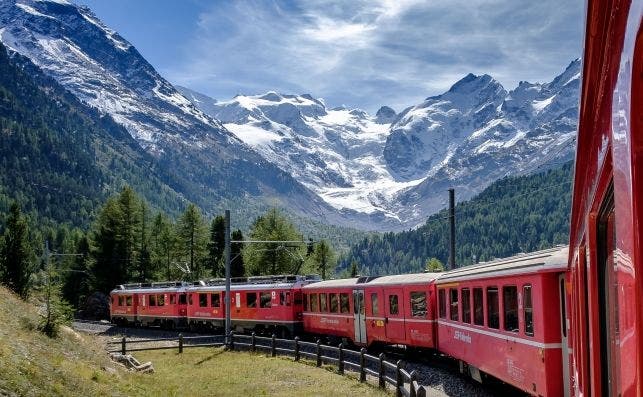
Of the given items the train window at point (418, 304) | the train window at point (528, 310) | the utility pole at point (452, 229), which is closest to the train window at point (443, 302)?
the train window at point (418, 304)

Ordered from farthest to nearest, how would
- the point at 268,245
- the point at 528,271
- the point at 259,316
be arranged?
the point at 268,245, the point at 259,316, the point at 528,271

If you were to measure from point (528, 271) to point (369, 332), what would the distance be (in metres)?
16.8

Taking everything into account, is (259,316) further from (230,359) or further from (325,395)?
Result: (325,395)

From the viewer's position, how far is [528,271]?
1259cm

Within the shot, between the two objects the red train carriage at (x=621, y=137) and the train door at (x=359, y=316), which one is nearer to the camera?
the red train carriage at (x=621, y=137)

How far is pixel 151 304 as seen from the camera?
52844 mm

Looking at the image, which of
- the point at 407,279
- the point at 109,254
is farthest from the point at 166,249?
the point at 407,279

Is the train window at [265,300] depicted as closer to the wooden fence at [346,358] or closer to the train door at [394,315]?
the wooden fence at [346,358]

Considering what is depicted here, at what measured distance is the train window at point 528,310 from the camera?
1258cm

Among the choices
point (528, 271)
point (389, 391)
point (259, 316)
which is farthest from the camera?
point (259, 316)

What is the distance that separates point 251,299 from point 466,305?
23.9 meters

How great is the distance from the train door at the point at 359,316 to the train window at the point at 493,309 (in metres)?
13.8

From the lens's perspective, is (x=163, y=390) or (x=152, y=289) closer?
(x=163, y=390)

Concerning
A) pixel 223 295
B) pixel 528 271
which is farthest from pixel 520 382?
pixel 223 295
